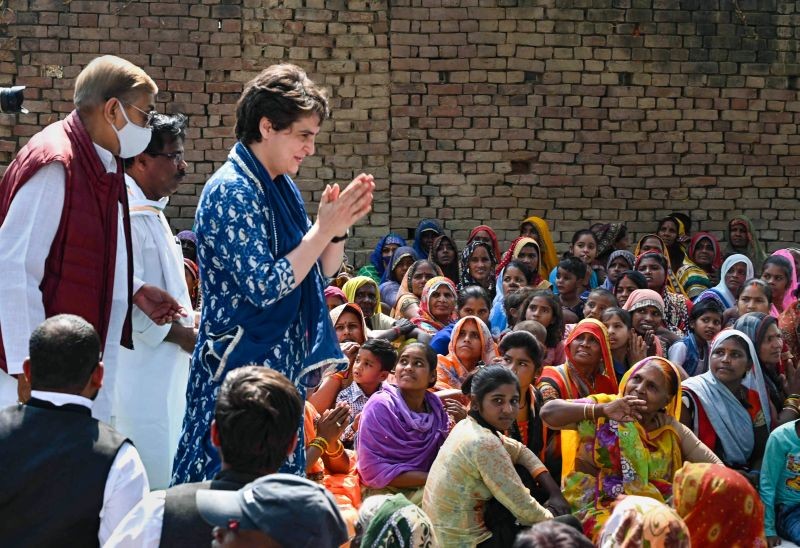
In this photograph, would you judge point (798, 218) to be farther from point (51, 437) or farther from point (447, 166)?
point (51, 437)

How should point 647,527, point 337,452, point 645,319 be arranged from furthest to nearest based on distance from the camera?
1. point 645,319
2. point 337,452
3. point 647,527

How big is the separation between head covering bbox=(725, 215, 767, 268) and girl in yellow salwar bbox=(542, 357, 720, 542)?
19.1 ft

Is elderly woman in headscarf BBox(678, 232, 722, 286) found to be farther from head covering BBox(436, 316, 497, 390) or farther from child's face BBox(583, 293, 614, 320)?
head covering BBox(436, 316, 497, 390)

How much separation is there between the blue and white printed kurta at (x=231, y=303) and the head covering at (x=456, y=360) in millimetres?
3318

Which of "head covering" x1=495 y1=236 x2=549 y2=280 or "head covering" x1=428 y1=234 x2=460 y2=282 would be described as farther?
"head covering" x1=428 y1=234 x2=460 y2=282

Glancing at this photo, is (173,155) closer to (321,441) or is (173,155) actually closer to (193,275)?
(321,441)

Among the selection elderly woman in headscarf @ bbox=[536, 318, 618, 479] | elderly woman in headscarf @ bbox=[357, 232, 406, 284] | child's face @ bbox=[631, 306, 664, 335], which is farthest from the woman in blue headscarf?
elderly woman in headscarf @ bbox=[357, 232, 406, 284]

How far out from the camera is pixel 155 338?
3.89 meters

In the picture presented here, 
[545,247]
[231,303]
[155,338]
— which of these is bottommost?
[545,247]

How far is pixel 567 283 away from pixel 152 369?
5107 mm

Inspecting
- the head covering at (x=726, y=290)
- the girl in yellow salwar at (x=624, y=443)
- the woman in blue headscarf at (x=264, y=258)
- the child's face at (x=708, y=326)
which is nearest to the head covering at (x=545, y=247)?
the head covering at (x=726, y=290)

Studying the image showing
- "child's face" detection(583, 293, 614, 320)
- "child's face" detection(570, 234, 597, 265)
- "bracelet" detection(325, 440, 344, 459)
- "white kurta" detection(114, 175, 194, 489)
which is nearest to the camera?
"white kurta" detection(114, 175, 194, 489)

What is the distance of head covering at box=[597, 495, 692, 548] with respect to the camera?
10.4 feet

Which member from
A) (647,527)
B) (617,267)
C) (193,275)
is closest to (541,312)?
(193,275)
